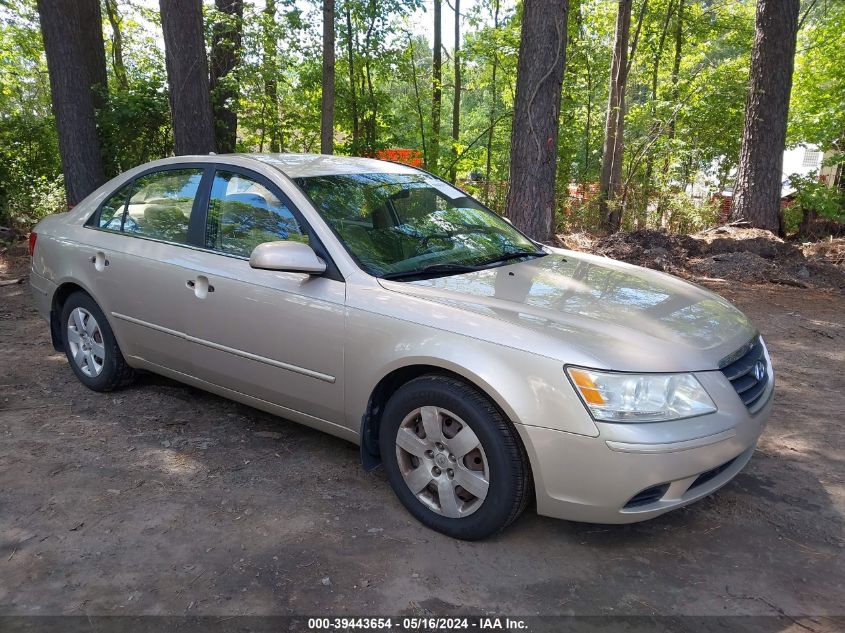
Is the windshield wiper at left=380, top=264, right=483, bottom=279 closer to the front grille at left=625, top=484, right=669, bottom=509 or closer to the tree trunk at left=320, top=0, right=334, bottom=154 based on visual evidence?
the front grille at left=625, top=484, right=669, bottom=509

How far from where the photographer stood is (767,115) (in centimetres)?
1024

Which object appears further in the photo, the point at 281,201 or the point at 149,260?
the point at 149,260

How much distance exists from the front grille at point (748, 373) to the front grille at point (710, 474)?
0.87 ft

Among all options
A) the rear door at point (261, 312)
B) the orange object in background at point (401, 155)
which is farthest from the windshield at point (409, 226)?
the orange object in background at point (401, 155)

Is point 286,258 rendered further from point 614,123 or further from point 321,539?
point 614,123

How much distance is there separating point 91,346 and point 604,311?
11.8 feet

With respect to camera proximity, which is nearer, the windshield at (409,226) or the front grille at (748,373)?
the front grille at (748,373)

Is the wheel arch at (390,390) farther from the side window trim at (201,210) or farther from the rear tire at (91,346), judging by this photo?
the rear tire at (91,346)

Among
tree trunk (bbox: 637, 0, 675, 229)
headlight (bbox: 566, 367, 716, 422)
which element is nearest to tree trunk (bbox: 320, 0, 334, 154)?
tree trunk (bbox: 637, 0, 675, 229)

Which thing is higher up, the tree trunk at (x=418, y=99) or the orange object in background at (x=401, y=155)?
the tree trunk at (x=418, y=99)

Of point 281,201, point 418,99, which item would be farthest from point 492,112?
point 281,201

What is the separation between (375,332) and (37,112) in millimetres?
17308

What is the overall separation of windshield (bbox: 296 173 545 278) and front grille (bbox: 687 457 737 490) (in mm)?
1501

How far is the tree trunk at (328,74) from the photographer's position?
8.73m
